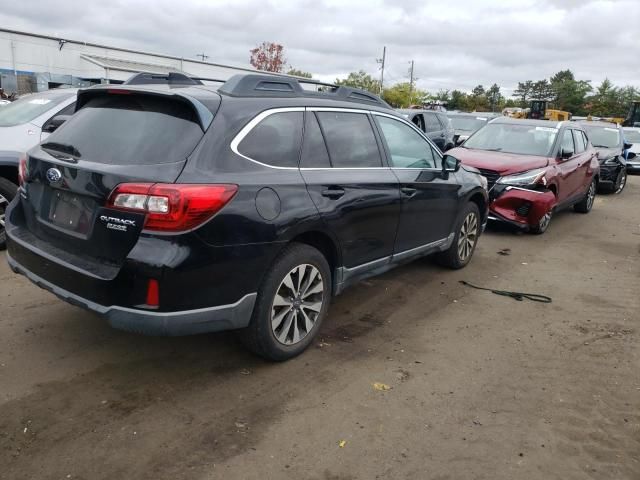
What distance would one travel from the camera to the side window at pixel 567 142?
8788 millimetres

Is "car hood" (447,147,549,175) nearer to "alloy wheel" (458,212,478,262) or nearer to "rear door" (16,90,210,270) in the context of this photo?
"alloy wheel" (458,212,478,262)

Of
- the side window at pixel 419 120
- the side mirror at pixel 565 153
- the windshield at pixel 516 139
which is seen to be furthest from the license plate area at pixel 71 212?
the side window at pixel 419 120

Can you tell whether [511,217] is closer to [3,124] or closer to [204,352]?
[204,352]

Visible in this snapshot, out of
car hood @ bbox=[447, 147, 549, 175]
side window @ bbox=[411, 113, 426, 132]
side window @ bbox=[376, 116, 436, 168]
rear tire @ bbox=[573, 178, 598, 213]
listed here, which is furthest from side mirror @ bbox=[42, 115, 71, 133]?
side window @ bbox=[411, 113, 426, 132]

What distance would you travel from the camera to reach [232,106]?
3.36 m

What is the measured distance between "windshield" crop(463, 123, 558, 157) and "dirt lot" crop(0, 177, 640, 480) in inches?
161

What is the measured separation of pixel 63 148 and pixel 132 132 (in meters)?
0.57

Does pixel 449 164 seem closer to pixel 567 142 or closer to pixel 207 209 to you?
pixel 207 209

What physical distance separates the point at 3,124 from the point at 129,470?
17.0 feet

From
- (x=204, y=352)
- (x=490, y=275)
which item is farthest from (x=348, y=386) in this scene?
(x=490, y=275)

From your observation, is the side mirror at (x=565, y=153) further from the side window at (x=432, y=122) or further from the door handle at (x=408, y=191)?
the side window at (x=432, y=122)

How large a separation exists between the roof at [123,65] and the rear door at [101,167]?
3242 cm

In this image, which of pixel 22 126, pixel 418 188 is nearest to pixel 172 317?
pixel 418 188

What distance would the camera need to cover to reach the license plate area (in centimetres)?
Answer: 315
